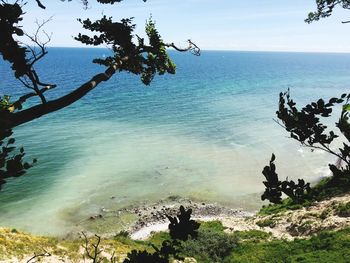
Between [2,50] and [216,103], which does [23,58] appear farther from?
[216,103]

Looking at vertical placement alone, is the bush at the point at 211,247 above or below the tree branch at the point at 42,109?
below

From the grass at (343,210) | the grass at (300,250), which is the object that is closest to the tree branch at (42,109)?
the grass at (300,250)

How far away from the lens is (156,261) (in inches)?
153

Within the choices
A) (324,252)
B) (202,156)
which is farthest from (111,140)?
(324,252)

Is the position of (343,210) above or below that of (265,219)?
above

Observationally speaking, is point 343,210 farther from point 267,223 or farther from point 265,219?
point 265,219

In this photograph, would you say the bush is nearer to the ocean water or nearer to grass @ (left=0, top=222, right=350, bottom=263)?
grass @ (left=0, top=222, right=350, bottom=263)

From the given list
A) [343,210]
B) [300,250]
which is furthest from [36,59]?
[343,210]

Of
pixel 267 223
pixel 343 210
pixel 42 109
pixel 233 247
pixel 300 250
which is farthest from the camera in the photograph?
pixel 267 223

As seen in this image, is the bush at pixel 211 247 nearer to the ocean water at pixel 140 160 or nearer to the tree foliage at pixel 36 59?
the ocean water at pixel 140 160

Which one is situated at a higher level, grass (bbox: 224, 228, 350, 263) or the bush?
grass (bbox: 224, 228, 350, 263)

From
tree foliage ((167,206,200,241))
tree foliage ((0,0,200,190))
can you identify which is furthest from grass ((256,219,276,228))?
tree foliage ((167,206,200,241))

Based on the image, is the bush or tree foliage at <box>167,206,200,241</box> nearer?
tree foliage at <box>167,206,200,241</box>

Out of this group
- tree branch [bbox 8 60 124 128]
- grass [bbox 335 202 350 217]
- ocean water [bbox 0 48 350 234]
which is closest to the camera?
tree branch [bbox 8 60 124 128]
